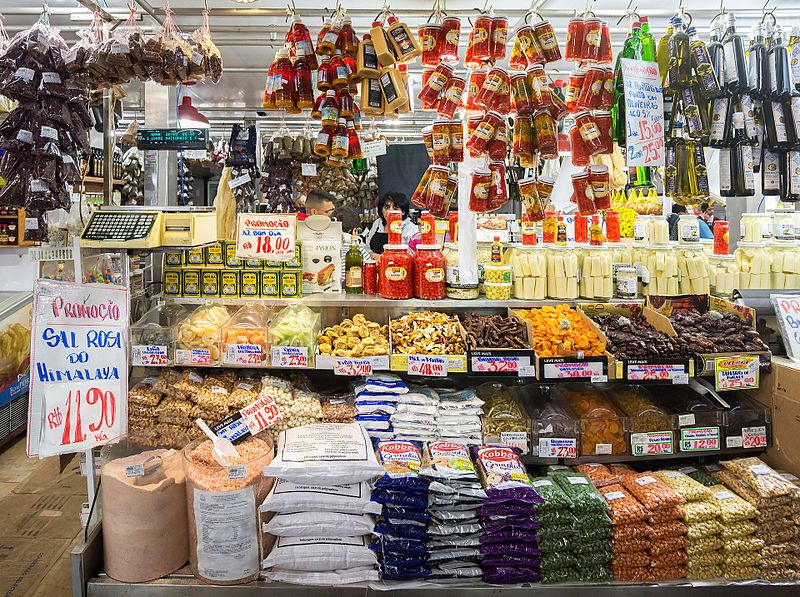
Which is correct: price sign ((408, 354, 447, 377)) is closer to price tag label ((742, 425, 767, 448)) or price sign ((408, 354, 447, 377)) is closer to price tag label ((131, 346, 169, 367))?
price tag label ((131, 346, 169, 367))

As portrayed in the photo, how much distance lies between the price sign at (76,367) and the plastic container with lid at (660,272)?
2.93 metres

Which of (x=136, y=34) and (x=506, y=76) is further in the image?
(x=506, y=76)

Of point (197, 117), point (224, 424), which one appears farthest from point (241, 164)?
point (224, 424)

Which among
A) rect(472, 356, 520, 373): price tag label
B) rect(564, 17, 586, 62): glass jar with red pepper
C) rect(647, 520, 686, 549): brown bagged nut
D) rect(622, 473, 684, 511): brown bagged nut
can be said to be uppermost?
rect(564, 17, 586, 62): glass jar with red pepper

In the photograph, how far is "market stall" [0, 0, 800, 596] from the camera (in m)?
2.66

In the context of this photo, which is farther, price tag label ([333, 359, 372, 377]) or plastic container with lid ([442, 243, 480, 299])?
plastic container with lid ([442, 243, 480, 299])

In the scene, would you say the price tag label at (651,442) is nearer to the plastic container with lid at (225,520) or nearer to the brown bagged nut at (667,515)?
the brown bagged nut at (667,515)

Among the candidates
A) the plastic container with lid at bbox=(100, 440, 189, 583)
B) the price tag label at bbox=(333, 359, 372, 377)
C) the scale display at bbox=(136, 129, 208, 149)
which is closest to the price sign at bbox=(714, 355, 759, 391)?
the price tag label at bbox=(333, 359, 372, 377)

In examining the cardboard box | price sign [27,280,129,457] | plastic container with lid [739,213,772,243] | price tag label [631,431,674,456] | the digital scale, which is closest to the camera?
price sign [27,280,129,457]

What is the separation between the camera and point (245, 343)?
10.5 feet

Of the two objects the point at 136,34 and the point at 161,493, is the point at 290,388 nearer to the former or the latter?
the point at 161,493

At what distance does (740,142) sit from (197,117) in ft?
13.4

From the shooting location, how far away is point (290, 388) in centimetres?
336

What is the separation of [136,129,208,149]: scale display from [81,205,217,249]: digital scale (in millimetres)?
372
